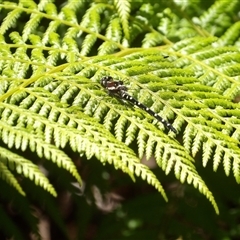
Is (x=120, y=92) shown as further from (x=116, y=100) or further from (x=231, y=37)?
(x=231, y=37)

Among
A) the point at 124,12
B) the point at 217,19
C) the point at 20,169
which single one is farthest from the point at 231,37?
the point at 20,169

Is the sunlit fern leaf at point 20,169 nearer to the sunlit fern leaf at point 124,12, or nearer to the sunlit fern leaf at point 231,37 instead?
the sunlit fern leaf at point 124,12

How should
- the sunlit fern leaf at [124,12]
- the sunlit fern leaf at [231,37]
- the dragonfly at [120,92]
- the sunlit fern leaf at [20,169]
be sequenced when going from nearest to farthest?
the sunlit fern leaf at [20,169], the dragonfly at [120,92], the sunlit fern leaf at [124,12], the sunlit fern leaf at [231,37]

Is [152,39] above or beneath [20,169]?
above

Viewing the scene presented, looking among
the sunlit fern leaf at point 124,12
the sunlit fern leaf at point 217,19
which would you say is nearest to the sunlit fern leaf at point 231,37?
the sunlit fern leaf at point 217,19

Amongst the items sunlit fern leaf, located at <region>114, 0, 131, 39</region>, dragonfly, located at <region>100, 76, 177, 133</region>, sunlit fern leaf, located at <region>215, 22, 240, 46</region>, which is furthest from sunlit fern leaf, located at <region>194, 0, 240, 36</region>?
dragonfly, located at <region>100, 76, 177, 133</region>

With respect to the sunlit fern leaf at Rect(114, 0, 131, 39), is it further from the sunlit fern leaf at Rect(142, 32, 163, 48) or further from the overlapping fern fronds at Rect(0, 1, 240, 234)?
the sunlit fern leaf at Rect(142, 32, 163, 48)

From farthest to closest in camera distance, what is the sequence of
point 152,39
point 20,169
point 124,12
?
point 152,39 < point 124,12 < point 20,169
